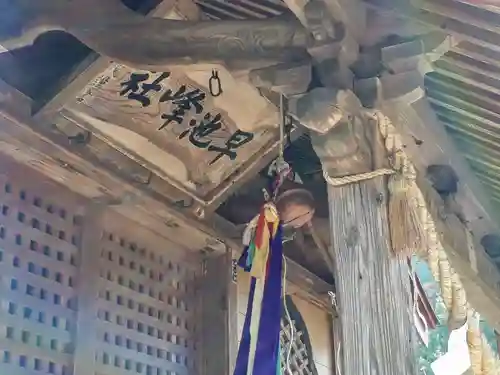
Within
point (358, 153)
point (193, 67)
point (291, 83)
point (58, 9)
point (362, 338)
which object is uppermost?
point (58, 9)

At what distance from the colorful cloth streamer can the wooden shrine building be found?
0.19m

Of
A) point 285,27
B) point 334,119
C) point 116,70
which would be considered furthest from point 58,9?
point 334,119

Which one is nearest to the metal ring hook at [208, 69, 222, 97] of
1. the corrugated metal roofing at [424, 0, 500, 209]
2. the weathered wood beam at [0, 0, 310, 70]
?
the weathered wood beam at [0, 0, 310, 70]

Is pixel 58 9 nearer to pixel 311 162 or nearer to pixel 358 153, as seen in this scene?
pixel 358 153

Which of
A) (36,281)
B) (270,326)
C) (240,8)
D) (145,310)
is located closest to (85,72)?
(240,8)

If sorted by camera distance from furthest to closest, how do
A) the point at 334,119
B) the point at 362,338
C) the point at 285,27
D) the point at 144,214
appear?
the point at 144,214 → the point at 285,27 → the point at 334,119 → the point at 362,338

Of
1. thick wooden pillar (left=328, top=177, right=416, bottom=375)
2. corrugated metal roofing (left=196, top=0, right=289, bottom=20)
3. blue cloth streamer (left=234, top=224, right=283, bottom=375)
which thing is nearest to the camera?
thick wooden pillar (left=328, top=177, right=416, bottom=375)

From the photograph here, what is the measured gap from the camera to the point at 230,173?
3197 mm

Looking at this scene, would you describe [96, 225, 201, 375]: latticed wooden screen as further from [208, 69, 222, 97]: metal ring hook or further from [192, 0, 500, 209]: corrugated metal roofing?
[192, 0, 500, 209]: corrugated metal roofing

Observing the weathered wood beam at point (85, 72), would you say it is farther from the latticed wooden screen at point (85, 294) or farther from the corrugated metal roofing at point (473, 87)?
the corrugated metal roofing at point (473, 87)

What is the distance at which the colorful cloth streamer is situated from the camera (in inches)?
89.9

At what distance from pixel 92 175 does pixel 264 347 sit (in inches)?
41.1

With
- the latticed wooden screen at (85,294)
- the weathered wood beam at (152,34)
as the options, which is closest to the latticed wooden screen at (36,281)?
the latticed wooden screen at (85,294)

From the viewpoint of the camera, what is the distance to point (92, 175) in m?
→ 2.91
